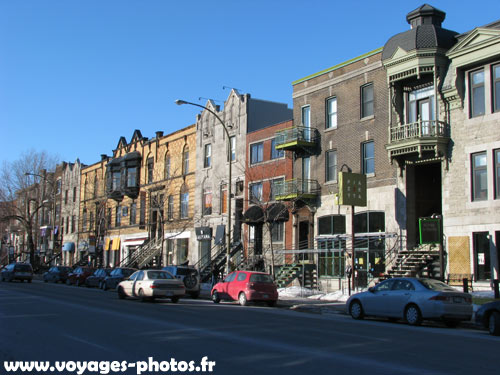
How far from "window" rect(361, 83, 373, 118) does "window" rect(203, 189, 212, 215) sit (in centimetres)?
1664

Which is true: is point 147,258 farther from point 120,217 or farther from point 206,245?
point 120,217

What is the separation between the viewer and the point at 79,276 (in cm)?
4156

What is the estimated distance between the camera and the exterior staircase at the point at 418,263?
2676cm

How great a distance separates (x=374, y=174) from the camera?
3034 centimetres

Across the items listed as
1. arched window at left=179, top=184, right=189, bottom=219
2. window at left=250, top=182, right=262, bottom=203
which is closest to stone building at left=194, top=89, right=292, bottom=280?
window at left=250, top=182, right=262, bottom=203

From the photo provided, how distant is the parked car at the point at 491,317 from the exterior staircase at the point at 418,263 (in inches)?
464

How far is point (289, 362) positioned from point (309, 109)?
90.1 feet

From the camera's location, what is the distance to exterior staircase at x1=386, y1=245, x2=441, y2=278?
26.8m

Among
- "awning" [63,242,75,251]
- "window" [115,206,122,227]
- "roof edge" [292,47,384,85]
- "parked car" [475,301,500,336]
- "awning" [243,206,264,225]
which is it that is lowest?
"parked car" [475,301,500,336]

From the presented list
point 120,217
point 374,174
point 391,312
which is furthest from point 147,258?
point 391,312

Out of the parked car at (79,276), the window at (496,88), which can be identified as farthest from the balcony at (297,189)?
the parked car at (79,276)

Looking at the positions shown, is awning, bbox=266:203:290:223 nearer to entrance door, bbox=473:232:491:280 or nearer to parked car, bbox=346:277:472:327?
entrance door, bbox=473:232:491:280

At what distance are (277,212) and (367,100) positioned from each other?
8.99 meters

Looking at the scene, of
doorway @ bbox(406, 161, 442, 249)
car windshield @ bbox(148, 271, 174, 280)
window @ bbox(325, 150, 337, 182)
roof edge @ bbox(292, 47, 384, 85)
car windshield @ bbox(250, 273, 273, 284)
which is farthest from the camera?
window @ bbox(325, 150, 337, 182)
